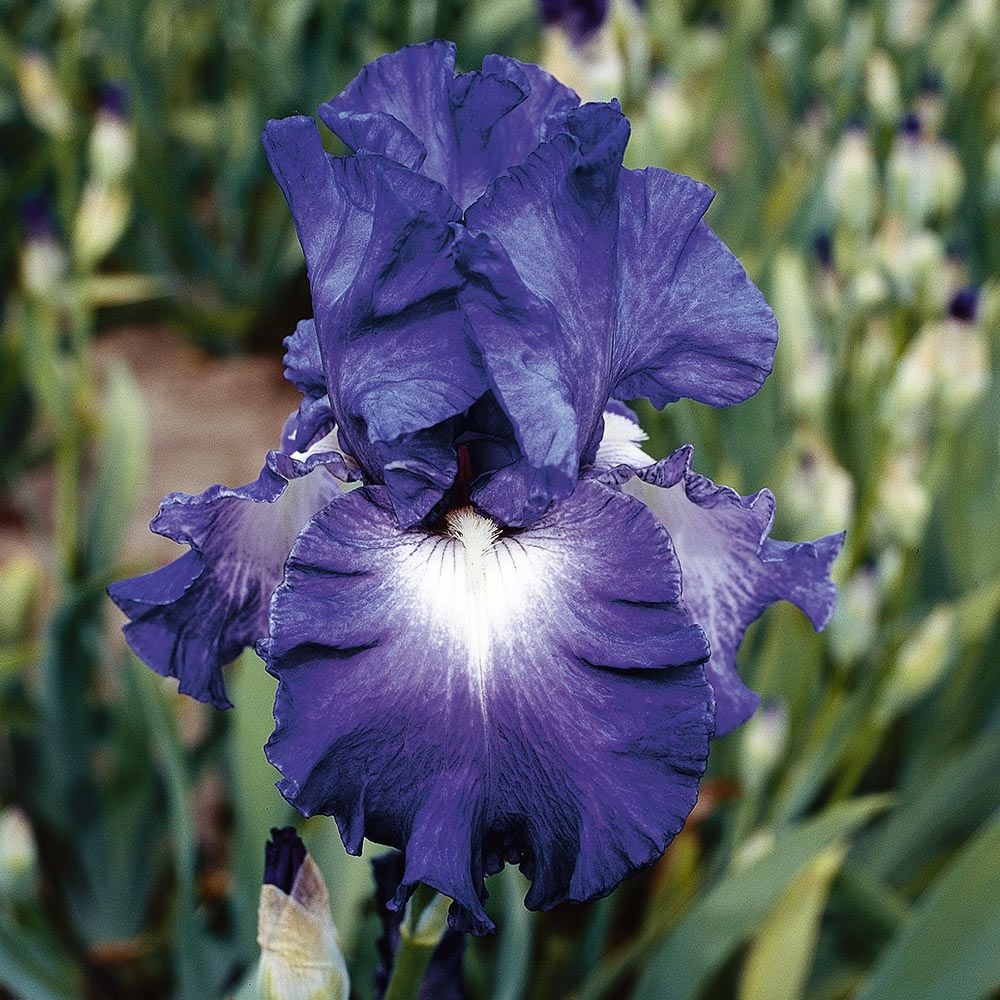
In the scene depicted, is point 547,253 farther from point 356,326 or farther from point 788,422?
point 788,422

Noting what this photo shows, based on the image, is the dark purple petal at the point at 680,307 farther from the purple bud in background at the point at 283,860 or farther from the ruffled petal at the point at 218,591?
the purple bud in background at the point at 283,860

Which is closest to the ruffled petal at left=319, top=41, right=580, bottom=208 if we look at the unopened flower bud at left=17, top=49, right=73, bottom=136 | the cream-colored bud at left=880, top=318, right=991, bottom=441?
the cream-colored bud at left=880, top=318, right=991, bottom=441

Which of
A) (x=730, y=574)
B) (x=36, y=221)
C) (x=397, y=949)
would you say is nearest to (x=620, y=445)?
(x=730, y=574)

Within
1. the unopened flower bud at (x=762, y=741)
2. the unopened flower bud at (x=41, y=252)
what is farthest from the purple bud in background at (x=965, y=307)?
the unopened flower bud at (x=41, y=252)

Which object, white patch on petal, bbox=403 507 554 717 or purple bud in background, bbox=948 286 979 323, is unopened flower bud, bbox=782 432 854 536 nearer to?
purple bud in background, bbox=948 286 979 323

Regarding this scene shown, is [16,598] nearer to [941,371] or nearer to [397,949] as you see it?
[397,949]

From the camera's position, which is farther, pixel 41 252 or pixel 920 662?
pixel 41 252

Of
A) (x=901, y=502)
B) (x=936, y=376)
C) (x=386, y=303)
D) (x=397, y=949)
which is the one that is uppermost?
(x=386, y=303)

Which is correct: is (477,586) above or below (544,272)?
below
